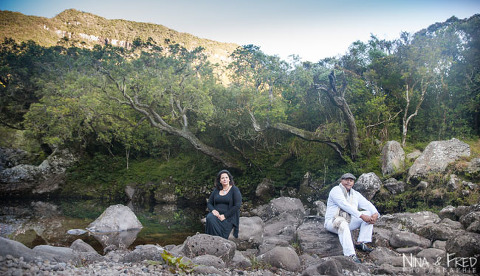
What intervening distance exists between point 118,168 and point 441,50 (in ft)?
84.7

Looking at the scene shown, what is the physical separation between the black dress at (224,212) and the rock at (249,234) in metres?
2.50

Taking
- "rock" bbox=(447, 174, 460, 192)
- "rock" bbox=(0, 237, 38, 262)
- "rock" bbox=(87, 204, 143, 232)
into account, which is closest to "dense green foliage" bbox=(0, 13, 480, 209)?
"rock" bbox=(447, 174, 460, 192)

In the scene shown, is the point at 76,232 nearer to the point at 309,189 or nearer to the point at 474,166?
the point at 309,189

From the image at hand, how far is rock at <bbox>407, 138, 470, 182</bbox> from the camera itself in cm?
1414

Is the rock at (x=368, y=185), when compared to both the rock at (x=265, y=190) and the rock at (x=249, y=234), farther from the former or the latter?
the rock at (x=265, y=190)

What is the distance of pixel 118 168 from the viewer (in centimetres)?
2708

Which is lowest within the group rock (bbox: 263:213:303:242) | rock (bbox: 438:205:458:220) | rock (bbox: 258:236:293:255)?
rock (bbox: 263:213:303:242)

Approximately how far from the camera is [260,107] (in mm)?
20188

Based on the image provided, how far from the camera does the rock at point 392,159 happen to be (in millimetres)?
16242

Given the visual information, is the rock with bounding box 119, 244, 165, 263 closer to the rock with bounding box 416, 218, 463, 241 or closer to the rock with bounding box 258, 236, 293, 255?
the rock with bounding box 258, 236, 293, 255

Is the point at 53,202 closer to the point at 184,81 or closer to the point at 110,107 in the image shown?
the point at 110,107

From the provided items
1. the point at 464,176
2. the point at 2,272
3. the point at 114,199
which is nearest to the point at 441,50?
the point at 464,176

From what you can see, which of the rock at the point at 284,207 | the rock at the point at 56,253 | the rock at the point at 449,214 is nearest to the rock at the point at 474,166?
the rock at the point at 449,214

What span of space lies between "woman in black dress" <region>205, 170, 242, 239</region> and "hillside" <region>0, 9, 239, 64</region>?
26820 mm
